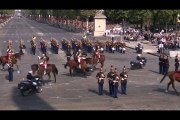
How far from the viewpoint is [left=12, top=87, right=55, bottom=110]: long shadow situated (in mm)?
16828

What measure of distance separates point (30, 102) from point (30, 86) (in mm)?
1681

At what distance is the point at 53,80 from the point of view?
24.6m

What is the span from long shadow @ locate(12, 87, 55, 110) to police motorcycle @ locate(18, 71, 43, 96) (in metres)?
0.24

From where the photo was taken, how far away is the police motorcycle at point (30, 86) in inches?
767

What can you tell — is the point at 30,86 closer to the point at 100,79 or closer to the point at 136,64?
the point at 100,79

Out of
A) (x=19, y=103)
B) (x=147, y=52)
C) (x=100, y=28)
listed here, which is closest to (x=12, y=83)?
(x=19, y=103)

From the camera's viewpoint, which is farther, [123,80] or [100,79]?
[123,80]

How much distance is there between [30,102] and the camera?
712 inches

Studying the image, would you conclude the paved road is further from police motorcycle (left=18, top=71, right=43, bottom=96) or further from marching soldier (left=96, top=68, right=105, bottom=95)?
marching soldier (left=96, top=68, right=105, bottom=95)

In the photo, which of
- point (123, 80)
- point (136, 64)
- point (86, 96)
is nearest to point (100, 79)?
point (86, 96)

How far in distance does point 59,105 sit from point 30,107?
124 cm

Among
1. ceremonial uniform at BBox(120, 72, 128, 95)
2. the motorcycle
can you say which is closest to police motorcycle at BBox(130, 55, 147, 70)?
the motorcycle

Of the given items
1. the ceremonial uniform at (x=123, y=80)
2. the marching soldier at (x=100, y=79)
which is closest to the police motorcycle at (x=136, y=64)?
the ceremonial uniform at (x=123, y=80)
